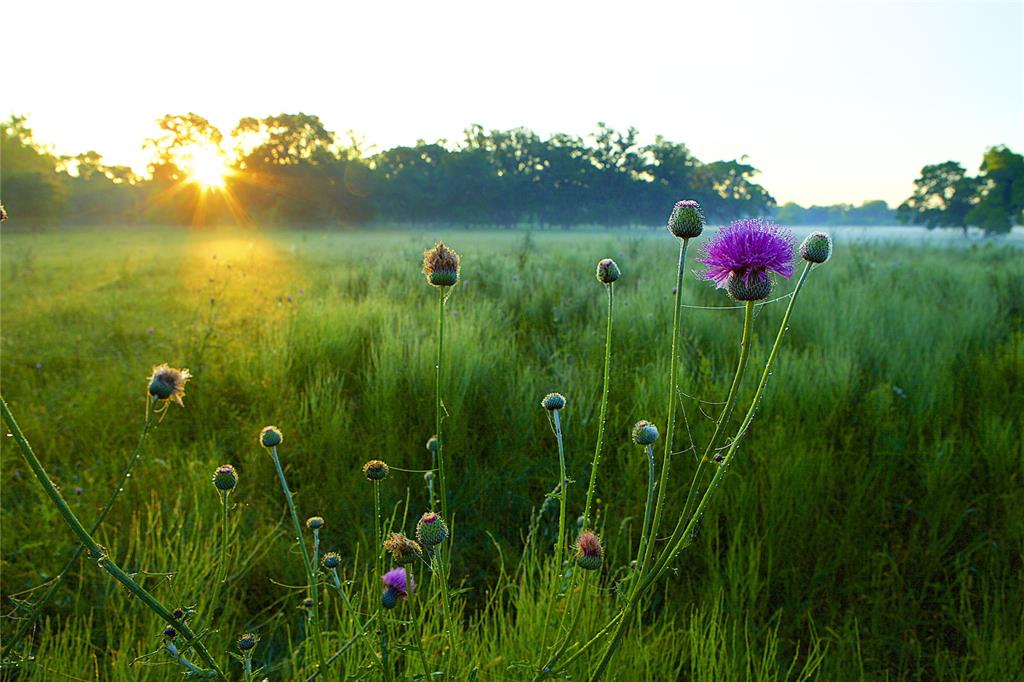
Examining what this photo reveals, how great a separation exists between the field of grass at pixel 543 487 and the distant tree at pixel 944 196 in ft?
146

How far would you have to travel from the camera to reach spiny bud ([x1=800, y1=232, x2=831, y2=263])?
90cm

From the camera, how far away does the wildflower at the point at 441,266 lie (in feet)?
3.43

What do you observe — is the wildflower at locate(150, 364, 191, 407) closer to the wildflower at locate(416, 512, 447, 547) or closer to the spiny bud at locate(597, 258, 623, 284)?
the wildflower at locate(416, 512, 447, 547)

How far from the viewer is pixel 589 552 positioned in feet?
3.33

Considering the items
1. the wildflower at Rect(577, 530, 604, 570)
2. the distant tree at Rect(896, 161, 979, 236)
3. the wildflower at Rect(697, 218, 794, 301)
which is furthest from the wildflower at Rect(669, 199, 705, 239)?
the distant tree at Rect(896, 161, 979, 236)

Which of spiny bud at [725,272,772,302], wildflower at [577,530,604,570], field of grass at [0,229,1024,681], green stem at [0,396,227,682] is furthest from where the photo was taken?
field of grass at [0,229,1024,681]

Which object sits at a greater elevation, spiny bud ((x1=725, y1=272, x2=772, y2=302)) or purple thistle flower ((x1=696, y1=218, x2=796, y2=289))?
purple thistle flower ((x1=696, y1=218, x2=796, y2=289))

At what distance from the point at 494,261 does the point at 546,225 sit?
181 feet

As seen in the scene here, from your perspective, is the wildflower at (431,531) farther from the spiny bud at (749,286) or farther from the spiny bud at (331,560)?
the spiny bud at (749,286)

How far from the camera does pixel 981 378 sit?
3.56m

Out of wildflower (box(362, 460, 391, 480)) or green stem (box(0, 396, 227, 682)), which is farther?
wildflower (box(362, 460, 391, 480))

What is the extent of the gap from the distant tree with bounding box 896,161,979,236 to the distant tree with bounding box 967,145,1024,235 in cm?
114

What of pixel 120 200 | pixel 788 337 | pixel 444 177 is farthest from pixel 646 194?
pixel 788 337

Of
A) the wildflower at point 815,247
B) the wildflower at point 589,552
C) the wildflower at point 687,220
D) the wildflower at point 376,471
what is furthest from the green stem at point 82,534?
the wildflower at point 815,247
